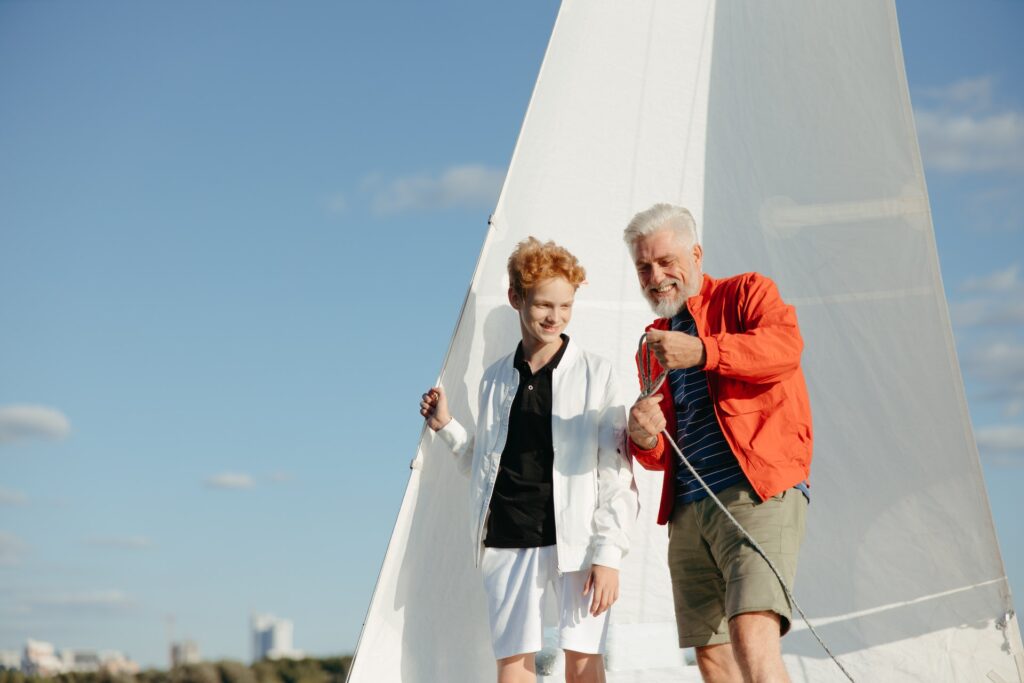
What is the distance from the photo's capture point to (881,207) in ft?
14.8

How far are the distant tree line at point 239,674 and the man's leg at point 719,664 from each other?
182cm

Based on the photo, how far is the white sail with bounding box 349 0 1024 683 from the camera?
4.24 metres

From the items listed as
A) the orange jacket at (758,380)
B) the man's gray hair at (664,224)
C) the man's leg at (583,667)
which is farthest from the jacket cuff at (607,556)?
the man's gray hair at (664,224)

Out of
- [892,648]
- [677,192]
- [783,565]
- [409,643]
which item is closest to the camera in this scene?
[783,565]

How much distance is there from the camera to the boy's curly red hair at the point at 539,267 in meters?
3.35

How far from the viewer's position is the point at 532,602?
126 inches

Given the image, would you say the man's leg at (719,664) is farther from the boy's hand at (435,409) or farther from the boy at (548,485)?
the boy's hand at (435,409)

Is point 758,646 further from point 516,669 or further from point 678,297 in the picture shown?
point 678,297

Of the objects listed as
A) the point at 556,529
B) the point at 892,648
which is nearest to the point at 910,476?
the point at 892,648

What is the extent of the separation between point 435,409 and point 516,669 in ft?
3.03

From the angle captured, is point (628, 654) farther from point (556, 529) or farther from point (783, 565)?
point (783, 565)

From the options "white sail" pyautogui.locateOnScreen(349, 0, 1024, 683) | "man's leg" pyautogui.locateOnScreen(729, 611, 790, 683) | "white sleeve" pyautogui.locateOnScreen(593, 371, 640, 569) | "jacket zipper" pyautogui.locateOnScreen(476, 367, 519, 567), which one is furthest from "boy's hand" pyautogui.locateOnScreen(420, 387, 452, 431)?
"man's leg" pyautogui.locateOnScreen(729, 611, 790, 683)

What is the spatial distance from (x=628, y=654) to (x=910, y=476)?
132 cm

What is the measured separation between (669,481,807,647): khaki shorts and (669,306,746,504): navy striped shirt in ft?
0.13
